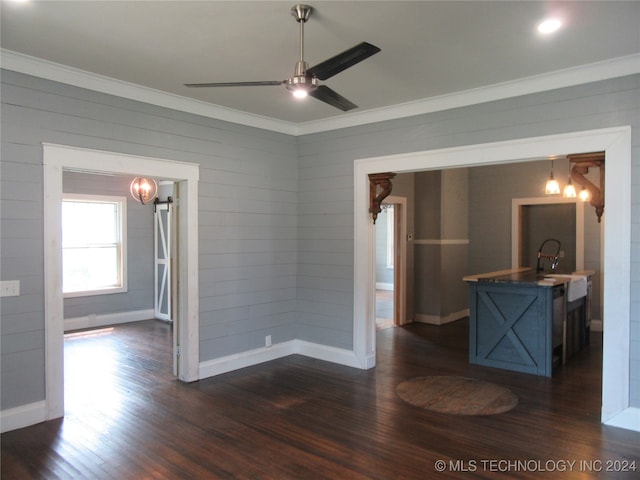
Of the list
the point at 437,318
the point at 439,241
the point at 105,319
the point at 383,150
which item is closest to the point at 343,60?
the point at 383,150

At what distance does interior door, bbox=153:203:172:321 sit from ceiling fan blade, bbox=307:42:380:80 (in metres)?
5.59

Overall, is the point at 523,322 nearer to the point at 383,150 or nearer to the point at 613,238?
the point at 613,238

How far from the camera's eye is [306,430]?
344 centimetres

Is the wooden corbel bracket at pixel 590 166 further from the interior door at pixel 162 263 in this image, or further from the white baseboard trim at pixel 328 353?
the interior door at pixel 162 263

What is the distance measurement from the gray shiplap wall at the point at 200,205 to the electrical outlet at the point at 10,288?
35mm

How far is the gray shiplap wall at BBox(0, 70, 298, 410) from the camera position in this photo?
3.41 metres

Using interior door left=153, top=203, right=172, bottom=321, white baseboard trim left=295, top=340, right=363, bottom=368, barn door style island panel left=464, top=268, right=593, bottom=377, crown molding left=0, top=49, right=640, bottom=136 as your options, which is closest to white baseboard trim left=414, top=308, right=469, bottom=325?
barn door style island panel left=464, top=268, right=593, bottom=377

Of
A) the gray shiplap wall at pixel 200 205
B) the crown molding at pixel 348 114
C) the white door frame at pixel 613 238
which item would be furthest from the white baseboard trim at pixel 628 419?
the gray shiplap wall at pixel 200 205

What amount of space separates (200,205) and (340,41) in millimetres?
2270

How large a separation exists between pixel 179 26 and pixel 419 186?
5.29 m

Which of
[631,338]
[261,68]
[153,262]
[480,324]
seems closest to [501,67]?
[261,68]

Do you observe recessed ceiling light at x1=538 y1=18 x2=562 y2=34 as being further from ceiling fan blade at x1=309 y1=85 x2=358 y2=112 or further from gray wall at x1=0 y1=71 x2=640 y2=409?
ceiling fan blade at x1=309 y1=85 x2=358 y2=112

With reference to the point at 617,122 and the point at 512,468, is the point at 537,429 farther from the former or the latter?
the point at 617,122

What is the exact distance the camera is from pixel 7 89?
3.36 m
